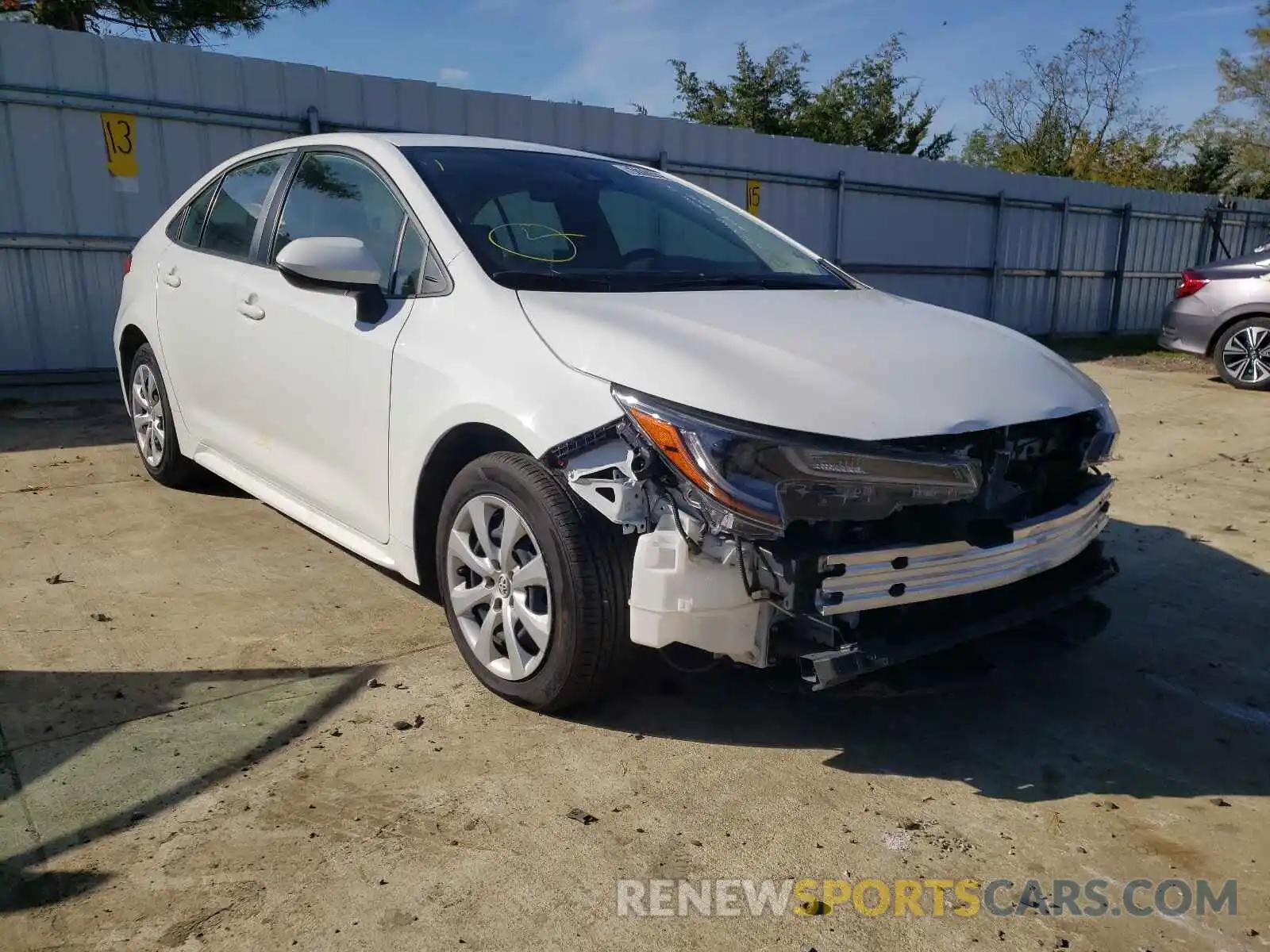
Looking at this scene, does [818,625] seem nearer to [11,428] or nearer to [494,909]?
[494,909]

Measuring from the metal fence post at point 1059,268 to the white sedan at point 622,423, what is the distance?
13344mm

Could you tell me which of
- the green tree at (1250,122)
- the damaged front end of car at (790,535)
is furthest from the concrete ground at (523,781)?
the green tree at (1250,122)

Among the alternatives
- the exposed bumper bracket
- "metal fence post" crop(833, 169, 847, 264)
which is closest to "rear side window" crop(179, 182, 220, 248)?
the exposed bumper bracket

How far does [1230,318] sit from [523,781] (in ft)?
34.1

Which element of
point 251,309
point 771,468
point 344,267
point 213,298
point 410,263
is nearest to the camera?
point 771,468

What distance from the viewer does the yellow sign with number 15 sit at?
7402 millimetres

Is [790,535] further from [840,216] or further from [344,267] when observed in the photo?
[840,216]

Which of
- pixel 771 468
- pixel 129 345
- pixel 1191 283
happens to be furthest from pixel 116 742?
pixel 1191 283

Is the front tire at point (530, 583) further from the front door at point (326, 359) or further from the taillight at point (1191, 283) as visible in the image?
the taillight at point (1191, 283)

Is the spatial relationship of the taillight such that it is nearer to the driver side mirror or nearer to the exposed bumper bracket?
the exposed bumper bracket

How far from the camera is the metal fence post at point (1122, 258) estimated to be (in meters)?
16.5

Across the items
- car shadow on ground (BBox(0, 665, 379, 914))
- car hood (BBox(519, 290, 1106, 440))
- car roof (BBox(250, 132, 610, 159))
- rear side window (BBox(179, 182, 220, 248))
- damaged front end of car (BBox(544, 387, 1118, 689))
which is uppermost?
car roof (BBox(250, 132, 610, 159))

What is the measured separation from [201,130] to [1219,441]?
831 centimetres

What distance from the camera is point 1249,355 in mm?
10156
